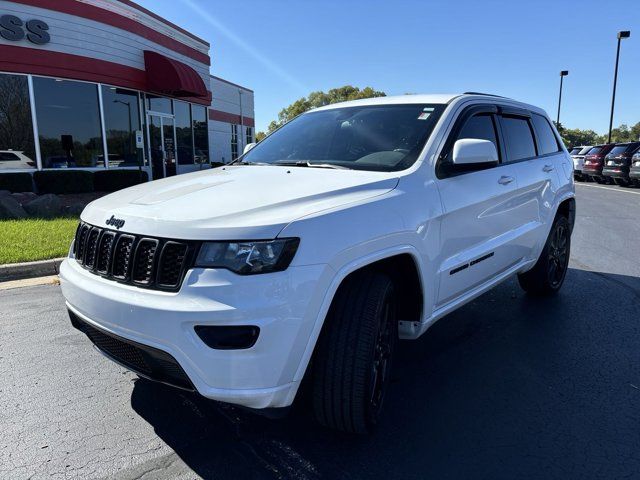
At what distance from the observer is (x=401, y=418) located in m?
2.86

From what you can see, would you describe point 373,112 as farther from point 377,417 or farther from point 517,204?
point 377,417

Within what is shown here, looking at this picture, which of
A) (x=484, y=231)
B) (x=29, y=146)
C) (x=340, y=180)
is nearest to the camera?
(x=340, y=180)

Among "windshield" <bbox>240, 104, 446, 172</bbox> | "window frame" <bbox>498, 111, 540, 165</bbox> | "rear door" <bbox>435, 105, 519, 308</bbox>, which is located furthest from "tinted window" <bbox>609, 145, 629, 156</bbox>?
"windshield" <bbox>240, 104, 446, 172</bbox>

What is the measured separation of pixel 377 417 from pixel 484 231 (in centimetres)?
153

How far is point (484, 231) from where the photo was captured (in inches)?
136

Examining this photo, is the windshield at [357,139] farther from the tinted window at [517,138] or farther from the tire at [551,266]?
the tire at [551,266]

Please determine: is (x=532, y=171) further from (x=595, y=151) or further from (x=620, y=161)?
(x=595, y=151)

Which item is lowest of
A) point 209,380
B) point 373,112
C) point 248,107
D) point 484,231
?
point 209,380

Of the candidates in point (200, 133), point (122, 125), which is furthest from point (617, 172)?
point (122, 125)

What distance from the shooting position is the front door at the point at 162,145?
17.0 meters

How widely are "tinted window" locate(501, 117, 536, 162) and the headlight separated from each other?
267 centimetres

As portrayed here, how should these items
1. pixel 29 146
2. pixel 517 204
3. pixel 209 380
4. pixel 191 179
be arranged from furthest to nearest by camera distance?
pixel 29 146 → pixel 517 204 → pixel 191 179 → pixel 209 380

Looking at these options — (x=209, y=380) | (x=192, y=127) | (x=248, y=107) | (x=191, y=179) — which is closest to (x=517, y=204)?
(x=191, y=179)

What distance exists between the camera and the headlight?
2096 millimetres
